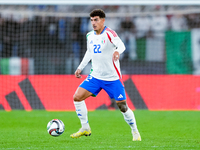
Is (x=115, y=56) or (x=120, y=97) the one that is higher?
(x=115, y=56)

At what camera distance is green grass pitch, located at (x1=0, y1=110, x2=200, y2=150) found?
644 cm

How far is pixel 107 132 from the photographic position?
8.47 m

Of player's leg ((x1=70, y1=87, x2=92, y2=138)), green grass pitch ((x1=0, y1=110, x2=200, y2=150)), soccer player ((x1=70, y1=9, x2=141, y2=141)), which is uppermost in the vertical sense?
soccer player ((x1=70, y1=9, x2=141, y2=141))

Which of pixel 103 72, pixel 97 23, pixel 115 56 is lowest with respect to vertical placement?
pixel 103 72

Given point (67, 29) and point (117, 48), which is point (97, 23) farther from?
point (67, 29)

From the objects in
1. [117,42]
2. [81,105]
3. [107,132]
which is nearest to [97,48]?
[117,42]

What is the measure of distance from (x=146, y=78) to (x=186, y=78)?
1.41m

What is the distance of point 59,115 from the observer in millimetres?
11820

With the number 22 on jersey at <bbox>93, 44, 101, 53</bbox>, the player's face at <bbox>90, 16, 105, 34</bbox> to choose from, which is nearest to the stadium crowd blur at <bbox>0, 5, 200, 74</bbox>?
the player's face at <bbox>90, 16, 105, 34</bbox>

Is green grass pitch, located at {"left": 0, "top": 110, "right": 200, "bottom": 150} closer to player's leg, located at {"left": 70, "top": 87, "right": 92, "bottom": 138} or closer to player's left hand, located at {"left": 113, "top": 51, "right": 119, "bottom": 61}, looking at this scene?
player's leg, located at {"left": 70, "top": 87, "right": 92, "bottom": 138}

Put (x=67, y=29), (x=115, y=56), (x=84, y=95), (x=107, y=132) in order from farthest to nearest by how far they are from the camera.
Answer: (x=67, y=29) → (x=107, y=132) → (x=84, y=95) → (x=115, y=56)

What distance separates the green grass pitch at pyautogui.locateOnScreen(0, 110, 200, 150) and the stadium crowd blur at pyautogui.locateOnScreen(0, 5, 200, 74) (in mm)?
4314

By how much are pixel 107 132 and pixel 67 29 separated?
30.7 ft

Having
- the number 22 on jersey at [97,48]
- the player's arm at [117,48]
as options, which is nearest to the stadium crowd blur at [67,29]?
the number 22 on jersey at [97,48]
